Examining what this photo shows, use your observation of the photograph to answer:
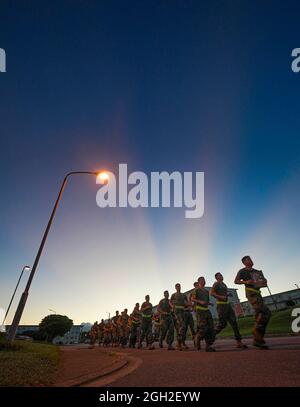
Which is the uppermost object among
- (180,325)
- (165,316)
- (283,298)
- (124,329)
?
(283,298)

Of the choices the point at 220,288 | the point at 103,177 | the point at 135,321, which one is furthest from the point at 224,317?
the point at 135,321

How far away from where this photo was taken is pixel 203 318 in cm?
823

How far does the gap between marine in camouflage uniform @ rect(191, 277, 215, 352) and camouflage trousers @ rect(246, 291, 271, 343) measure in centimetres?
145


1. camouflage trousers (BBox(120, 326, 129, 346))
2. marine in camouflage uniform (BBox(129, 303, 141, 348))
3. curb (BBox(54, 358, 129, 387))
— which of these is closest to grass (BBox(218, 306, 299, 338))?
marine in camouflage uniform (BBox(129, 303, 141, 348))

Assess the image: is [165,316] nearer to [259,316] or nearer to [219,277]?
[219,277]

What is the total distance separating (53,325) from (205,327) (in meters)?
82.0

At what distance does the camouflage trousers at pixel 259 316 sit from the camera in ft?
21.4

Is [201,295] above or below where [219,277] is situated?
below

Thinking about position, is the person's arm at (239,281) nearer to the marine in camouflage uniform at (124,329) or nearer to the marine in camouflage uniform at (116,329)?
the marine in camouflage uniform at (124,329)

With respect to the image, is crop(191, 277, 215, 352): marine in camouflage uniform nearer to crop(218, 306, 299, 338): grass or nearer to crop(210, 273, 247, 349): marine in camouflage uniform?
crop(210, 273, 247, 349): marine in camouflage uniform

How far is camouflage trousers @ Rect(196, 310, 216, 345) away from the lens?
7.83m
